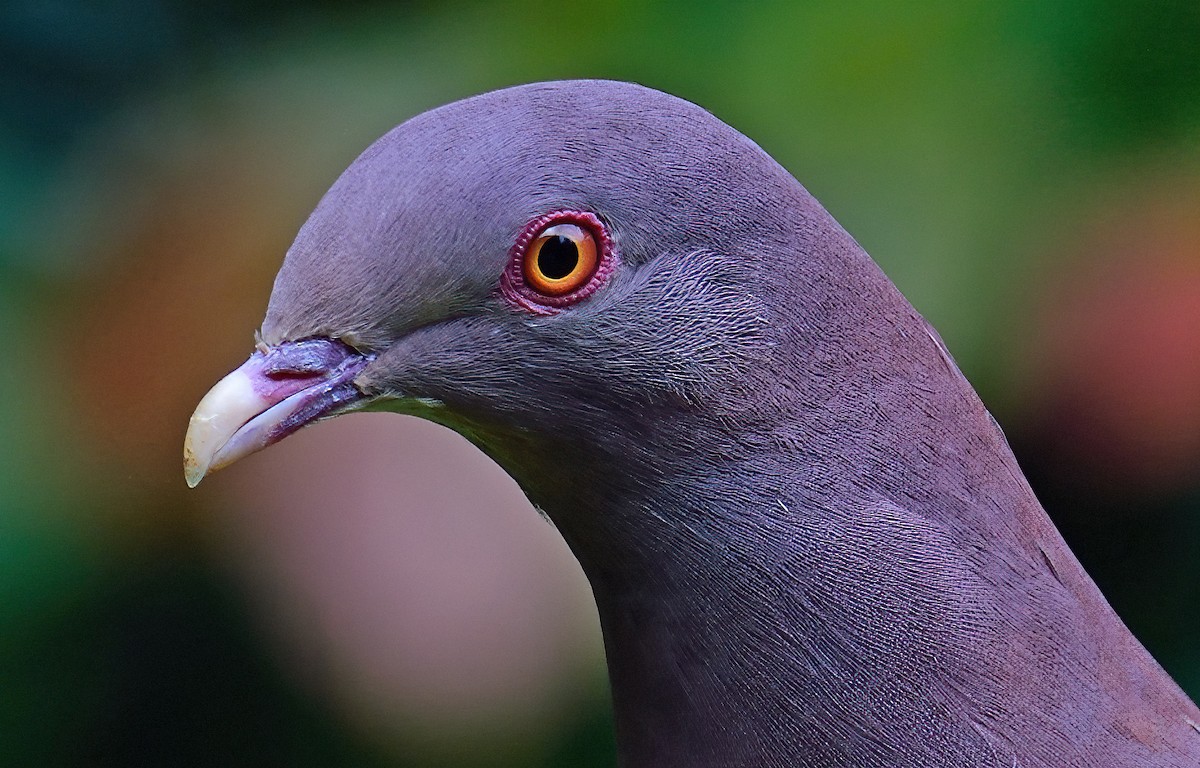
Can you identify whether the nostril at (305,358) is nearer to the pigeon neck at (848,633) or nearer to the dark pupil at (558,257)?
the dark pupil at (558,257)

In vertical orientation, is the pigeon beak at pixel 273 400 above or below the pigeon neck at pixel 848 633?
above

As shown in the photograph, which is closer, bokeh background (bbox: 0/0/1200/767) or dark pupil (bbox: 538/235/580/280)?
dark pupil (bbox: 538/235/580/280)

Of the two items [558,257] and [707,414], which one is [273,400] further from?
[707,414]

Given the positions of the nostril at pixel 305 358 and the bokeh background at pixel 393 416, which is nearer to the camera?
the nostril at pixel 305 358

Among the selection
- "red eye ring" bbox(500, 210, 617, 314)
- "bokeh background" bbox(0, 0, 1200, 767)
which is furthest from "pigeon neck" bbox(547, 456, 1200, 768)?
"bokeh background" bbox(0, 0, 1200, 767)

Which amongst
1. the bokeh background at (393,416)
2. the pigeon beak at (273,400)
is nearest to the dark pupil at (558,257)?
the pigeon beak at (273,400)

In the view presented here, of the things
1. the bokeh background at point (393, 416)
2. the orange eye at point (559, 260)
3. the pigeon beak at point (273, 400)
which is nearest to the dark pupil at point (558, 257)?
the orange eye at point (559, 260)

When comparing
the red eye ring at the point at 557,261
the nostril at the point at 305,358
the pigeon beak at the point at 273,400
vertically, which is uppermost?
the red eye ring at the point at 557,261

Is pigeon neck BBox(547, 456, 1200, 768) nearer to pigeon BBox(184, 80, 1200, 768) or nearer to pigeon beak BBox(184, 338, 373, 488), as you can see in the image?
pigeon BBox(184, 80, 1200, 768)
